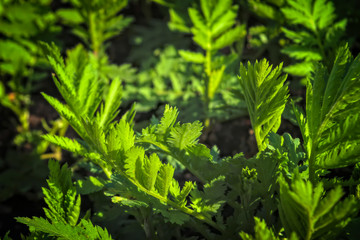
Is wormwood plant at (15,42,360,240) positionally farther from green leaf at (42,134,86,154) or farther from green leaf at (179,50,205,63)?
green leaf at (179,50,205,63)

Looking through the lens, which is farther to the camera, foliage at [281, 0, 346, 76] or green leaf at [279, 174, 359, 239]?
foliage at [281, 0, 346, 76]

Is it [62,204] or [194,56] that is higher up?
[194,56]

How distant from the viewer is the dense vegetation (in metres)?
0.79

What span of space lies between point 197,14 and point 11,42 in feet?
3.66

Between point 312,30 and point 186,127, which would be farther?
point 312,30

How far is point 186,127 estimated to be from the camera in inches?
31.6

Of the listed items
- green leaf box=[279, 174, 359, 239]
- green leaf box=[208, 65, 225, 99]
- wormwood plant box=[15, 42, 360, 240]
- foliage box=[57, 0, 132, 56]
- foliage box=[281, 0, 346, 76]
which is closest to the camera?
green leaf box=[279, 174, 359, 239]

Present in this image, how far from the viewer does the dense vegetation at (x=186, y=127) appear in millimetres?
789

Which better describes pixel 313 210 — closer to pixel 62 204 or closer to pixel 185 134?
pixel 185 134

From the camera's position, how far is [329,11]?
3.98ft

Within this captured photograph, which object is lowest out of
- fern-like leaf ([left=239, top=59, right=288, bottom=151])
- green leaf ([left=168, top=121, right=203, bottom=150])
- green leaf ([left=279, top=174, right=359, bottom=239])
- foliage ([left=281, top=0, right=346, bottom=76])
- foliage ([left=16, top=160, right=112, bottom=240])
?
foliage ([left=16, top=160, right=112, bottom=240])

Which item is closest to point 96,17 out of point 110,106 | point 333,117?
point 110,106

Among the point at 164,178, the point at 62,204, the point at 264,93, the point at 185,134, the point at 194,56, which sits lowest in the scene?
the point at 62,204

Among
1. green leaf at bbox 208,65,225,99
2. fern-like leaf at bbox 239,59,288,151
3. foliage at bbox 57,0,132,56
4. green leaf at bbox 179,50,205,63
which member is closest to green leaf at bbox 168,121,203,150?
fern-like leaf at bbox 239,59,288,151
